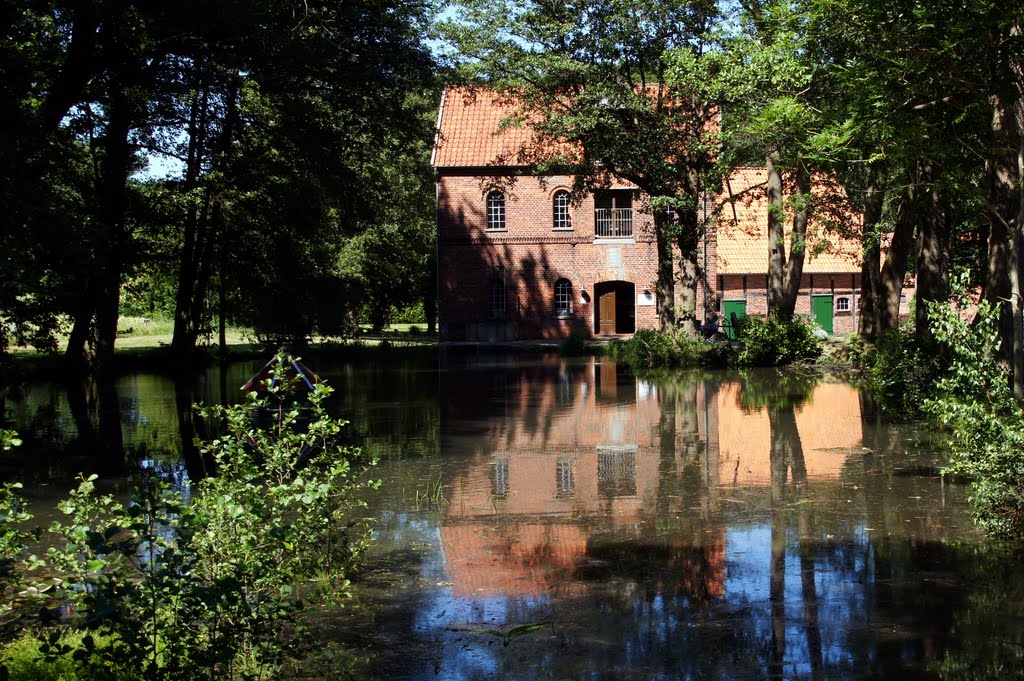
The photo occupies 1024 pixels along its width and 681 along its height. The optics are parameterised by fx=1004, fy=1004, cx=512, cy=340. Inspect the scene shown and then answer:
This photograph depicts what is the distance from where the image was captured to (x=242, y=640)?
4.90 metres

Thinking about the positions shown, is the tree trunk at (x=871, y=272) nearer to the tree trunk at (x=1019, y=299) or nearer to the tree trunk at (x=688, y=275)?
the tree trunk at (x=688, y=275)

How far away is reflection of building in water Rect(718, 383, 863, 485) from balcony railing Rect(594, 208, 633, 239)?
22830mm

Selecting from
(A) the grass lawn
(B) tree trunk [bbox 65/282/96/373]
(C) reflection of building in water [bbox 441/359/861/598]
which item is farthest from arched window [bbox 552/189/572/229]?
(C) reflection of building in water [bbox 441/359/861/598]

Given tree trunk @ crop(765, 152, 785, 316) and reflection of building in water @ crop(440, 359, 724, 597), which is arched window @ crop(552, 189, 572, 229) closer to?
tree trunk @ crop(765, 152, 785, 316)

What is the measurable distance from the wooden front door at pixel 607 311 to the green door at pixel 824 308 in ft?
30.4

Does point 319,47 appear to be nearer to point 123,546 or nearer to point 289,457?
point 289,457

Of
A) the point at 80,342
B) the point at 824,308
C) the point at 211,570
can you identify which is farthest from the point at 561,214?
the point at 211,570

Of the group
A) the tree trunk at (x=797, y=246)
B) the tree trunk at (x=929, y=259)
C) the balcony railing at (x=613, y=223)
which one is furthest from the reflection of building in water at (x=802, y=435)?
the balcony railing at (x=613, y=223)

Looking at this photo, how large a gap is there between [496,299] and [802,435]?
28.4 m

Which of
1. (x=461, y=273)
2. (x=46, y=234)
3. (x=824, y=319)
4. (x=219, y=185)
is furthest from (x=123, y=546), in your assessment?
(x=824, y=319)

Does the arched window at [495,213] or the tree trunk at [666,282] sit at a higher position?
the arched window at [495,213]

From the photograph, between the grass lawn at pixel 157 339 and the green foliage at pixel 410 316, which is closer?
the grass lawn at pixel 157 339

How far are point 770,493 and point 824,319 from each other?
3630cm

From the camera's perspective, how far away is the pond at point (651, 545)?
5727 mm
